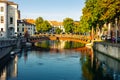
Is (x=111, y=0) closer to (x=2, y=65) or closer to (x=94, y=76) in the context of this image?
(x=94, y=76)

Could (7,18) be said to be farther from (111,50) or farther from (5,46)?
(111,50)

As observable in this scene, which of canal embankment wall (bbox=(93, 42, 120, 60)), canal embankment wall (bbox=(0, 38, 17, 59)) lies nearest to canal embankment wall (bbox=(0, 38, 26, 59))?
canal embankment wall (bbox=(0, 38, 17, 59))

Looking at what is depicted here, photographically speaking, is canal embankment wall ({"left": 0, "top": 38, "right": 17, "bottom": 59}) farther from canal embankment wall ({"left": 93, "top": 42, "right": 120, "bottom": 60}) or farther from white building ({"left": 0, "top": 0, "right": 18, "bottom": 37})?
canal embankment wall ({"left": 93, "top": 42, "right": 120, "bottom": 60})

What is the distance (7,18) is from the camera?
111938 millimetres

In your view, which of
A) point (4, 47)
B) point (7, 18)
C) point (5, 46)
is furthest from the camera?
point (7, 18)

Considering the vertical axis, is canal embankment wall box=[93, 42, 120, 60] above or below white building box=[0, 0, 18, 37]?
below

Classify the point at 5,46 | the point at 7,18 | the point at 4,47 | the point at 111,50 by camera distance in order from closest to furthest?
the point at 4,47 → the point at 111,50 → the point at 5,46 → the point at 7,18

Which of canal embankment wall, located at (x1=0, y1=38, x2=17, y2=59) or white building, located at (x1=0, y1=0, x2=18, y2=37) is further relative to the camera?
white building, located at (x1=0, y1=0, x2=18, y2=37)

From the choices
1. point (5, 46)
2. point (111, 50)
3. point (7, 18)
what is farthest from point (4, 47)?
point (7, 18)

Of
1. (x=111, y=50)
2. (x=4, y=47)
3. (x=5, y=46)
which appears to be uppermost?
(x=5, y=46)

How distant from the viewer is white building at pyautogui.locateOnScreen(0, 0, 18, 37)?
10951cm

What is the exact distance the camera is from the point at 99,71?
193 feet

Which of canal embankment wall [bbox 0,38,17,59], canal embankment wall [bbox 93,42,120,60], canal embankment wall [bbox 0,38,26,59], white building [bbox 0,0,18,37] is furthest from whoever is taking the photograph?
white building [bbox 0,0,18,37]

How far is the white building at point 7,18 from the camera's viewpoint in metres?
110
